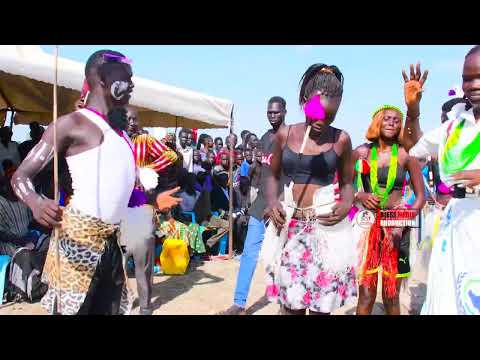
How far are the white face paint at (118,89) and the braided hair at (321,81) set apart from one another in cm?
109

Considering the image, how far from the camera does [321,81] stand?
2.83 meters

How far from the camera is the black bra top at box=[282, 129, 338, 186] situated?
2.85 metres

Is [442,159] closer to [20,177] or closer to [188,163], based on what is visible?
[20,177]

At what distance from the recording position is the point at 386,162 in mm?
3939

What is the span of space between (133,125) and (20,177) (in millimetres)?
2736

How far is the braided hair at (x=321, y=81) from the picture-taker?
2.81m

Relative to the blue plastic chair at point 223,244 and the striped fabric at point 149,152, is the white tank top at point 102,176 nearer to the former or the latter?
the striped fabric at point 149,152

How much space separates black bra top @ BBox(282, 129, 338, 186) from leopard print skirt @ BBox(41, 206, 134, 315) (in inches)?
46.1

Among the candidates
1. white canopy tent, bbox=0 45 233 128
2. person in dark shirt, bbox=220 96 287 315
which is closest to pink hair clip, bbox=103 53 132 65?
person in dark shirt, bbox=220 96 287 315

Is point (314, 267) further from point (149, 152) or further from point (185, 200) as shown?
point (185, 200)

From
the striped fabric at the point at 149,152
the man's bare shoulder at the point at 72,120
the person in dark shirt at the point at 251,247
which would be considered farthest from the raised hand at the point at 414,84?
the striped fabric at the point at 149,152

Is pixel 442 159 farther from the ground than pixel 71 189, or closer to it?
farther from the ground

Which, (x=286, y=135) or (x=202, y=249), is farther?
(x=202, y=249)
